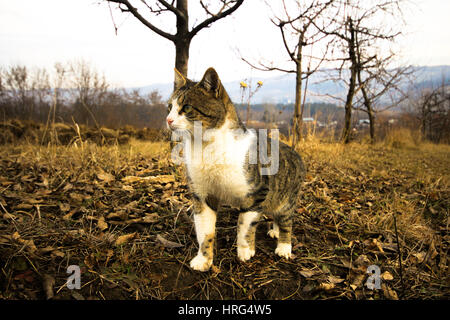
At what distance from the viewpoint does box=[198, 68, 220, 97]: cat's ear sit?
165cm

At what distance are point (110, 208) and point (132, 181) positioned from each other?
23.0 inches

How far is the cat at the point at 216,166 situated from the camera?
5.46 ft

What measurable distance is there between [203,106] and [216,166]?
402mm

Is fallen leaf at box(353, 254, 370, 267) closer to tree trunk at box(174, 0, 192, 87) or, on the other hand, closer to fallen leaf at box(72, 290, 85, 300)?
fallen leaf at box(72, 290, 85, 300)

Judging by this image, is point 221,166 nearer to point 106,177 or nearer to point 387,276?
point 387,276

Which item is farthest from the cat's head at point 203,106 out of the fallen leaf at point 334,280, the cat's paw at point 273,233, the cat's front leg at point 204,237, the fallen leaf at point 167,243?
the fallen leaf at point 334,280

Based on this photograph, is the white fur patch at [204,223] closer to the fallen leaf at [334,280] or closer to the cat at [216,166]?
the cat at [216,166]

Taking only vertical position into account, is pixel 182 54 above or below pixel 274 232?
above

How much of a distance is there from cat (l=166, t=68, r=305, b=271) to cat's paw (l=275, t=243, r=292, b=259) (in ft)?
0.70

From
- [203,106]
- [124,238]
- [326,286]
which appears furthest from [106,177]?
[326,286]

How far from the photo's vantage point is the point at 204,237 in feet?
5.64

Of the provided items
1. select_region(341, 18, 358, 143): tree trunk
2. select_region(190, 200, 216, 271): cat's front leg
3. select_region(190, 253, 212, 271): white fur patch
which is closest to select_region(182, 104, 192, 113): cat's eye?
select_region(190, 200, 216, 271): cat's front leg

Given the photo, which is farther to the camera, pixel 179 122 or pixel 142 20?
pixel 142 20

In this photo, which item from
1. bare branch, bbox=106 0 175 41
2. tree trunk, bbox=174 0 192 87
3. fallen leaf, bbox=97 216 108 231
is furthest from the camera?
tree trunk, bbox=174 0 192 87
